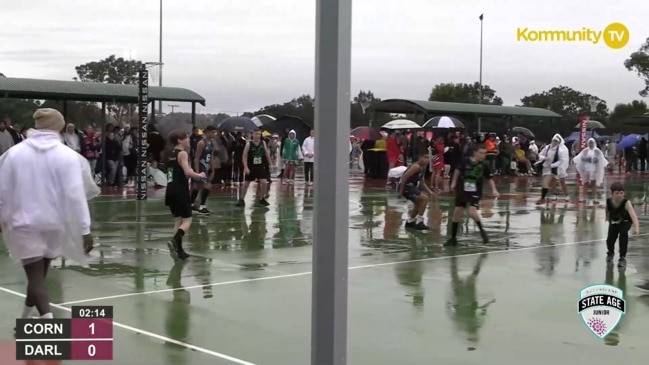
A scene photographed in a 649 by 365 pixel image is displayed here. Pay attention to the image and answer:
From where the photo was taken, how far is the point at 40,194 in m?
5.89

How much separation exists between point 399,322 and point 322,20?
4740 mm

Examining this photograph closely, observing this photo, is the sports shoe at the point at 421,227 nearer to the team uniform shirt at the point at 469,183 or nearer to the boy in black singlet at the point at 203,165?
the team uniform shirt at the point at 469,183

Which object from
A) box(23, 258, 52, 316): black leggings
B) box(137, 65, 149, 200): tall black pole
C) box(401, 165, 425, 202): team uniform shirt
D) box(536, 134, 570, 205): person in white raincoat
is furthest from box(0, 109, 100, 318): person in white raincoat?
box(536, 134, 570, 205): person in white raincoat

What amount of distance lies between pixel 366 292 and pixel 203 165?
9244 mm

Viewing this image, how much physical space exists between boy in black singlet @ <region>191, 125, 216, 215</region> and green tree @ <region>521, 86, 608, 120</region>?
1554 inches

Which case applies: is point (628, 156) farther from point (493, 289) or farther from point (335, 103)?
point (335, 103)

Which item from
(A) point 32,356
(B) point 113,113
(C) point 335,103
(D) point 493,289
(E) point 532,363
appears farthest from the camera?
(B) point 113,113

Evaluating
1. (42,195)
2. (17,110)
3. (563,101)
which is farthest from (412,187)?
(563,101)

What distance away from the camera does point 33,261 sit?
6109 mm

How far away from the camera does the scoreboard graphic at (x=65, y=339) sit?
568 centimetres

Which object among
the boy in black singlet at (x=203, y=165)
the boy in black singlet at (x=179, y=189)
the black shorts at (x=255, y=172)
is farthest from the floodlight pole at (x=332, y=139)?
the black shorts at (x=255, y=172)

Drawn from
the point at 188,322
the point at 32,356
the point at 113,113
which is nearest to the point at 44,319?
the point at 32,356

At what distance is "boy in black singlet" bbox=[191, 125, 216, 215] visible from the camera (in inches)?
656

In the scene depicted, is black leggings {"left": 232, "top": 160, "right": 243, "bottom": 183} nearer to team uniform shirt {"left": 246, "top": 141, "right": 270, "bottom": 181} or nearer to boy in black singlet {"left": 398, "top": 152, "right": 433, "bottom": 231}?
team uniform shirt {"left": 246, "top": 141, "right": 270, "bottom": 181}
